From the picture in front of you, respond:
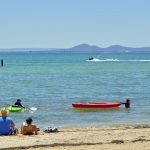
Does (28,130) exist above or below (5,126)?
below

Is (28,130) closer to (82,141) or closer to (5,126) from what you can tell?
(5,126)

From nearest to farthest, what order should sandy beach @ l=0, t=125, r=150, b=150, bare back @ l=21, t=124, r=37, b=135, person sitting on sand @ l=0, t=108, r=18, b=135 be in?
sandy beach @ l=0, t=125, r=150, b=150, person sitting on sand @ l=0, t=108, r=18, b=135, bare back @ l=21, t=124, r=37, b=135

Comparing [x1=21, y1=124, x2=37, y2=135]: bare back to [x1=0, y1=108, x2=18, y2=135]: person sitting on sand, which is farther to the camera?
[x1=21, y1=124, x2=37, y2=135]: bare back

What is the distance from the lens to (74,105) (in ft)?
98.8

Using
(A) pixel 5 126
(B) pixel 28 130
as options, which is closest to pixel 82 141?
(B) pixel 28 130

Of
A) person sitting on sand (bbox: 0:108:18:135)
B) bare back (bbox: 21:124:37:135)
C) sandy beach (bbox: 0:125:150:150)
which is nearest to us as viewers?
sandy beach (bbox: 0:125:150:150)

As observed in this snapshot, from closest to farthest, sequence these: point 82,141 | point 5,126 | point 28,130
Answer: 1. point 82,141
2. point 5,126
3. point 28,130

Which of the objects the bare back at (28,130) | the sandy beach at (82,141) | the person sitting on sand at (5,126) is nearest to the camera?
the sandy beach at (82,141)

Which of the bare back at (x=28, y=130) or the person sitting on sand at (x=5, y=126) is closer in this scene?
the person sitting on sand at (x=5, y=126)

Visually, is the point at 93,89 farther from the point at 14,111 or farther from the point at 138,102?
the point at 14,111

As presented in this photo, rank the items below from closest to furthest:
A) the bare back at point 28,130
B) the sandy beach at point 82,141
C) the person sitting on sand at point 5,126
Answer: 1. the sandy beach at point 82,141
2. the person sitting on sand at point 5,126
3. the bare back at point 28,130

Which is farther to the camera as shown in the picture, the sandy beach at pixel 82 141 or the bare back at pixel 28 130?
the bare back at pixel 28 130

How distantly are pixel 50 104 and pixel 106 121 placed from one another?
8.53 meters

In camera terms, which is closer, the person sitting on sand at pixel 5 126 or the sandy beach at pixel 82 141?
the sandy beach at pixel 82 141
